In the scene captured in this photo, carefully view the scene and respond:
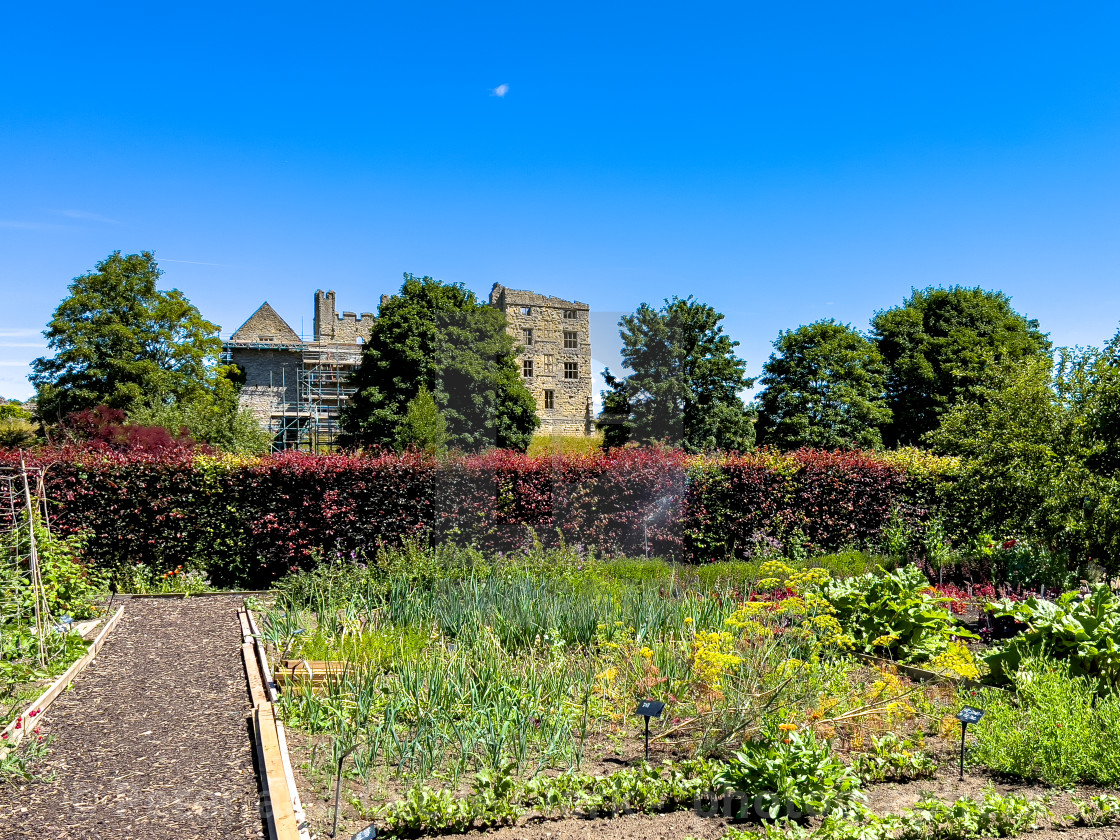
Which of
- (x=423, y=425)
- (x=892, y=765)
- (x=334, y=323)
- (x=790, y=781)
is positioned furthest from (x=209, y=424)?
(x=334, y=323)

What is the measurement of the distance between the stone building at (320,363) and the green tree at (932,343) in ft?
45.7

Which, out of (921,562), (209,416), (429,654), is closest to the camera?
(429,654)

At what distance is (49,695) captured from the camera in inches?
196

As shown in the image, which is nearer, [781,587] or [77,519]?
[781,587]

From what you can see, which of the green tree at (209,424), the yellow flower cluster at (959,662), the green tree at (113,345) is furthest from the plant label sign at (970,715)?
the green tree at (113,345)

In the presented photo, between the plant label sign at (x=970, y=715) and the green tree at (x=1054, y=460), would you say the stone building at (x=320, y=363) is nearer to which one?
the green tree at (x=1054, y=460)

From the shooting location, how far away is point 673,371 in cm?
2281

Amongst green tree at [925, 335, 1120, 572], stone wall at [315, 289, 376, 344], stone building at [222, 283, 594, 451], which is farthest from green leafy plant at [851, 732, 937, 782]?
stone wall at [315, 289, 376, 344]

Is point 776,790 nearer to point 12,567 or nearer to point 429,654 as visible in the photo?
point 429,654

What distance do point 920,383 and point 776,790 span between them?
103 feet

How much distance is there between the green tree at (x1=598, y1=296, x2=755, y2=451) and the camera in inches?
869

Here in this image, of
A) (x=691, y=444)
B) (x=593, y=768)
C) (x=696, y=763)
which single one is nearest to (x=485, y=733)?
(x=593, y=768)

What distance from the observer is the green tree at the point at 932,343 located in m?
31.0

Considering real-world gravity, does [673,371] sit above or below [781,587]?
above
